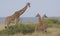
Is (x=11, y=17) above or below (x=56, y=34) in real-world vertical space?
above

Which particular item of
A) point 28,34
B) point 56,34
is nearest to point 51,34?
point 56,34

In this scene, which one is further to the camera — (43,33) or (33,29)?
(33,29)

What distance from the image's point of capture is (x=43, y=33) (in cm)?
1686

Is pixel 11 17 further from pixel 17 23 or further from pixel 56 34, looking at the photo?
pixel 56 34

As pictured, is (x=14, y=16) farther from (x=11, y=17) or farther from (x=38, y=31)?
(x=38, y=31)

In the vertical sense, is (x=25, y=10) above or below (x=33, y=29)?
above

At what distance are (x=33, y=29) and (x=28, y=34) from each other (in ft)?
4.31

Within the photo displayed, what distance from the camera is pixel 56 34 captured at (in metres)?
16.8

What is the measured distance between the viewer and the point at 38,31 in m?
17.3

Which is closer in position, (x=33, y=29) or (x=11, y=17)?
(x=11, y=17)

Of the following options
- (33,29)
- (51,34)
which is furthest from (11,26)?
(51,34)

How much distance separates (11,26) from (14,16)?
81 cm

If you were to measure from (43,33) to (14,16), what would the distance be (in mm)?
2295

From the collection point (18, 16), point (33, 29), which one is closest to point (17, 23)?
point (18, 16)
